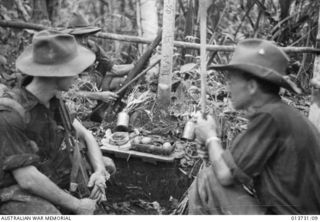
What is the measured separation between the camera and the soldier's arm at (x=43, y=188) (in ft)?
8.01

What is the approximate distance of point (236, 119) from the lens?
14.1 ft

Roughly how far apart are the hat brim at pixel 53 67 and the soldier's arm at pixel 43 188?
58cm

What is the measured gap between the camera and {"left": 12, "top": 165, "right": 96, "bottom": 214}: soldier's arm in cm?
244

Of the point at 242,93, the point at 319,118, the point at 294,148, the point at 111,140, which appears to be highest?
the point at 242,93

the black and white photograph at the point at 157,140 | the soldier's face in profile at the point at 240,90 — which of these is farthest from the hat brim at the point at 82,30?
the soldier's face in profile at the point at 240,90

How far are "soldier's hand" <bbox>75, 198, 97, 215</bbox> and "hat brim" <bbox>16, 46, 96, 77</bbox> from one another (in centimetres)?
84

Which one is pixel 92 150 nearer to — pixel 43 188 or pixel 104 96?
pixel 43 188

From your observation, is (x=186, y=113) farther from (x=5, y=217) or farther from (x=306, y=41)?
(x=306, y=41)

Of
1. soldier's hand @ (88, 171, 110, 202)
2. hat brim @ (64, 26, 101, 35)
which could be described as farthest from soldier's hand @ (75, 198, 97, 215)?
hat brim @ (64, 26, 101, 35)

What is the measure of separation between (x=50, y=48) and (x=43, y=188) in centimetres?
87

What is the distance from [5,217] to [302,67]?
4.65 metres

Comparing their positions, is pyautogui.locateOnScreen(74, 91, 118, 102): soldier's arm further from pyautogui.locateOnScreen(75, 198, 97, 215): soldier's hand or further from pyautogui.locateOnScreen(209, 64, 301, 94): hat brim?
pyautogui.locateOnScreen(209, 64, 301, 94): hat brim

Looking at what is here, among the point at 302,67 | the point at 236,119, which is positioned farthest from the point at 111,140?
the point at 302,67

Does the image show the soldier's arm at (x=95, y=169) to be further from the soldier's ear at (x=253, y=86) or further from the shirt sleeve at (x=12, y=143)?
the soldier's ear at (x=253, y=86)
